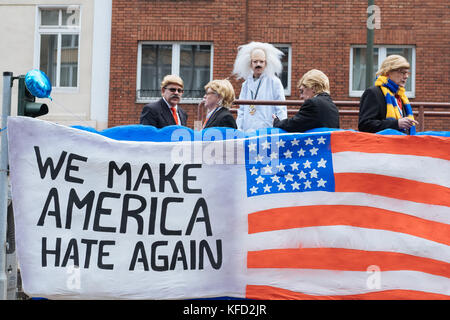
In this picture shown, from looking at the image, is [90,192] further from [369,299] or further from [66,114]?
[66,114]

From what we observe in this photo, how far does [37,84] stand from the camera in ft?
22.0

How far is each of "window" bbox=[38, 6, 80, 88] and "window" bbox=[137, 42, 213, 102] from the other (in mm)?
1661

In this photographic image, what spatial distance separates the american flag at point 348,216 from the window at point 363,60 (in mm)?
10108

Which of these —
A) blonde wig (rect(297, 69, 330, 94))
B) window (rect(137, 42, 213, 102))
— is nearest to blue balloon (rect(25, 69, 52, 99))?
blonde wig (rect(297, 69, 330, 94))

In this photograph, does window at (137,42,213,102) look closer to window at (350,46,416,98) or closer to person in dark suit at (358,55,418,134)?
window at (350,46,416,98)

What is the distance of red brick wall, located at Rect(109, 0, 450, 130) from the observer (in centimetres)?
1532

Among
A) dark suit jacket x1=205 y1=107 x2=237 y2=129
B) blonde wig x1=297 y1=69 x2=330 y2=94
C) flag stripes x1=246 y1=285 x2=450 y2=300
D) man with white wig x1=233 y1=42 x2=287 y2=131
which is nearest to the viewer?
flag stripes x1=246 y1=285 x2=450 y2=300

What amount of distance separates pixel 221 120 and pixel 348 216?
4.97 ft

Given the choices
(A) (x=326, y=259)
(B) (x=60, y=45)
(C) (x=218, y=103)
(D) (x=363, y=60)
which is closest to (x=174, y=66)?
(B) (x=60, y=45)

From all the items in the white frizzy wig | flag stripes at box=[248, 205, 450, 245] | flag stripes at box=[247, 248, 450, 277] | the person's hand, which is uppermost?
the white frizzy wig

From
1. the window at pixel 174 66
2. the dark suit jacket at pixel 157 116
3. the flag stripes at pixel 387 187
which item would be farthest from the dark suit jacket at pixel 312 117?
the window at pixel 174 66

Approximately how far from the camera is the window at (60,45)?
53.1 ft

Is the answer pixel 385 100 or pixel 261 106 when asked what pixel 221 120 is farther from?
pixel 261 106

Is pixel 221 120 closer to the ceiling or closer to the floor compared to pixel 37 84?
closer to the floor
